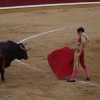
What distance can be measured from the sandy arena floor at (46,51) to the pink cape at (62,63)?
0.52 ft

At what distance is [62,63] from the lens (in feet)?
25.5

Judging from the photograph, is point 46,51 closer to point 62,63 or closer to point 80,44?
point 62,63

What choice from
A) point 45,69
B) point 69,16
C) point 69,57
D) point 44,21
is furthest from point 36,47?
point 69,16

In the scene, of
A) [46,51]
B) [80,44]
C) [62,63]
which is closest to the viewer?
[80,44]

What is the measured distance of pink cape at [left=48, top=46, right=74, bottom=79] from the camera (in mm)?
7684

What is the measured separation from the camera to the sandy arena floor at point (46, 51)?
6.85 meters

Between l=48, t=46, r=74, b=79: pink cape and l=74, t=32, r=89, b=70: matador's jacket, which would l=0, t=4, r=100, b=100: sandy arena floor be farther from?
l=74, t=32, r=89, b=70: matador's jacket

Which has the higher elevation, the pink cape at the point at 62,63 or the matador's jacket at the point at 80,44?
the matador's jacket at the point at 80,44

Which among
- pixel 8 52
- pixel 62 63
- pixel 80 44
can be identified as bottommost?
pixel 62 63

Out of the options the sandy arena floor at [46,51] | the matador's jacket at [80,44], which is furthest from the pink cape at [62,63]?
the matador's jacket at [80,44]

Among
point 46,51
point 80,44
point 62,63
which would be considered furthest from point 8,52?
point 46,51

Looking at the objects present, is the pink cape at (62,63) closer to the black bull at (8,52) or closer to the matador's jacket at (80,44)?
the matador's jacket at (80,44)

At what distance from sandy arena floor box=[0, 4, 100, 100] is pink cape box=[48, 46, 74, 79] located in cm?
16

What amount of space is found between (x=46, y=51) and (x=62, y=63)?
235 cm
